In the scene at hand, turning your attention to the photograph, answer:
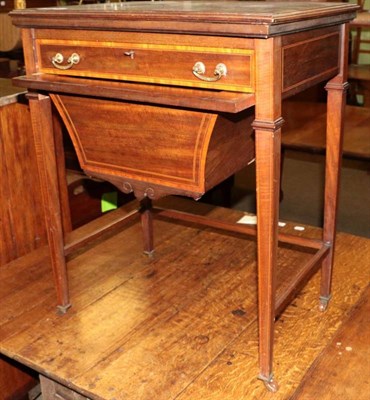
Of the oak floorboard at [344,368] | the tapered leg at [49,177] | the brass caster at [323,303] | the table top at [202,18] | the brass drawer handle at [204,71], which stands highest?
the table top at [202,18]

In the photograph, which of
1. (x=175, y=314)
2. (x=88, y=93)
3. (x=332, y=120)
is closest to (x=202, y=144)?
(x=88, y=93)

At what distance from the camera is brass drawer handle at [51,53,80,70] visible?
136 cm

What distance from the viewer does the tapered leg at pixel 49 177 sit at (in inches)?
58.6

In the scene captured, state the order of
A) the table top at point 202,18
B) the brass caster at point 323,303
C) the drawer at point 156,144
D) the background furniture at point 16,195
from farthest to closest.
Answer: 1. the background furniture at point 16,195
2. the brass caster at point 323,303
3. the drawer at point 156,144
4. the table top at point 202,18

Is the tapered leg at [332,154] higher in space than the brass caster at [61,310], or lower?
higher

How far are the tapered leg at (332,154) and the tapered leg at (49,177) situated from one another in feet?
2.38

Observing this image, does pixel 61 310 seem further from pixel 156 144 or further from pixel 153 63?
pixel 153 63

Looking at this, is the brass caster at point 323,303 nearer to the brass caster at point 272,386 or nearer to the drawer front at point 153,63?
the brass caster at point 272,386

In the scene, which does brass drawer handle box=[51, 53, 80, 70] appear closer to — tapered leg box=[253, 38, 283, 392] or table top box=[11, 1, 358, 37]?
table top box=[11, 1, 358, 37]

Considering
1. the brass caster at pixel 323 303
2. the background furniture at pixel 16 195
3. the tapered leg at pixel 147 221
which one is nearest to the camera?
the brass caster at pixel 323 303

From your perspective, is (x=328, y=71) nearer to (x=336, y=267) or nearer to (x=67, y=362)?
(x=336, y=267)

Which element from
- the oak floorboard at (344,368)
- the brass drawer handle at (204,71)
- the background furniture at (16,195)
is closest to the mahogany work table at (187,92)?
the brass drawer handle at (204,71)

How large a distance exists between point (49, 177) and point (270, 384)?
0.76m

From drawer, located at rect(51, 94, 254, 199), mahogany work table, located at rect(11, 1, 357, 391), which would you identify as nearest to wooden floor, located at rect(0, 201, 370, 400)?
mahogany work table, located at rect(11, 1, 357, 391)
